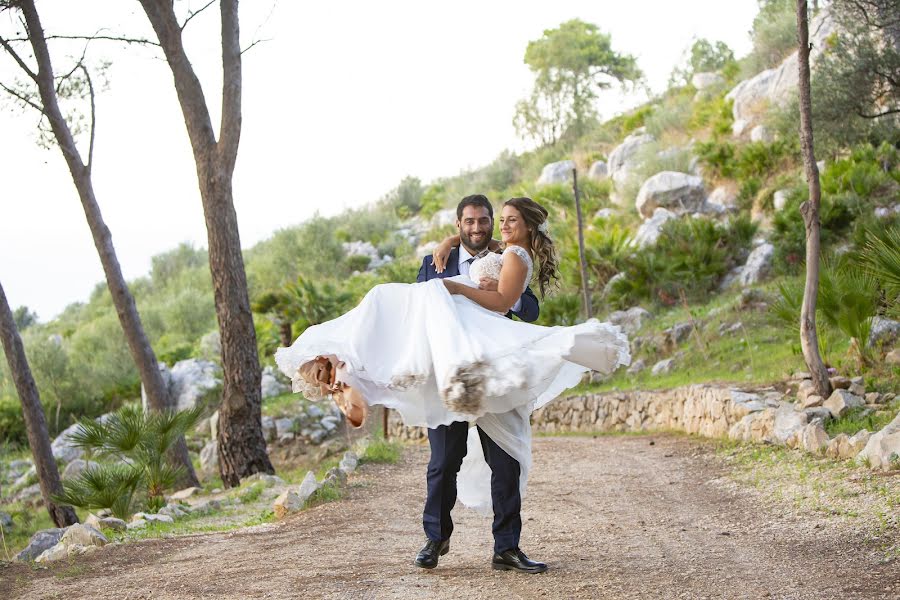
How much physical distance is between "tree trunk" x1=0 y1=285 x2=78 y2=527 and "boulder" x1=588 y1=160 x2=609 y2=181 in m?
28.4

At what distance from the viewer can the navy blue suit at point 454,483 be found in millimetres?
4793

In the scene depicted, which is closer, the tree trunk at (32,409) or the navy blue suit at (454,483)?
the navy blue suit at (454,483)

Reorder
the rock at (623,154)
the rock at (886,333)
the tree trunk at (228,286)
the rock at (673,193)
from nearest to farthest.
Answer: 1. the rock at (886,333)
2. the tree trunk at (228,286)
3. the rock at (673,193)
4. the rock at (623,154)

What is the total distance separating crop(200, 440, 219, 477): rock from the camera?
736 inches

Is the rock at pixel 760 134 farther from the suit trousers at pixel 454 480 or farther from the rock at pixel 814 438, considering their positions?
the suit trousers at pixel 454 480

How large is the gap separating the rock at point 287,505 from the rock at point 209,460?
10729 mm

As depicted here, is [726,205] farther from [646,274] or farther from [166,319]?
[166,319]

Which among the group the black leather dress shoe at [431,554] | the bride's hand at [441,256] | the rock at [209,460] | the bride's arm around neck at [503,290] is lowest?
the rock at [209,460]

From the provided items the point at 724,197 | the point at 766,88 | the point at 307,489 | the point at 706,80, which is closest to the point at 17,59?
the point at 307,489

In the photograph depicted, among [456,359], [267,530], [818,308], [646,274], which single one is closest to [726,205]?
[646,274]

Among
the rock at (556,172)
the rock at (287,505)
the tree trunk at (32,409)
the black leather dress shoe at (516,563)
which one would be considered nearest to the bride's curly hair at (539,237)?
the black leather dress shoe at (516,563)

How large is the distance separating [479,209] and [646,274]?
15.8 m

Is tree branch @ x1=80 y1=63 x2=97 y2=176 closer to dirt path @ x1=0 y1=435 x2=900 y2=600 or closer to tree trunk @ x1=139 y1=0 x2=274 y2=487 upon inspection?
tree trunk @ x1=139 y1=0 x2=274 y2=487

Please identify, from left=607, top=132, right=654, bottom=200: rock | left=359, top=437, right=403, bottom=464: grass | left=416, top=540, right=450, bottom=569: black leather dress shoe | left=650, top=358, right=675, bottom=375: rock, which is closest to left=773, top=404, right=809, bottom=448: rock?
left=359, top=437, right=403, bottom=464: grass
